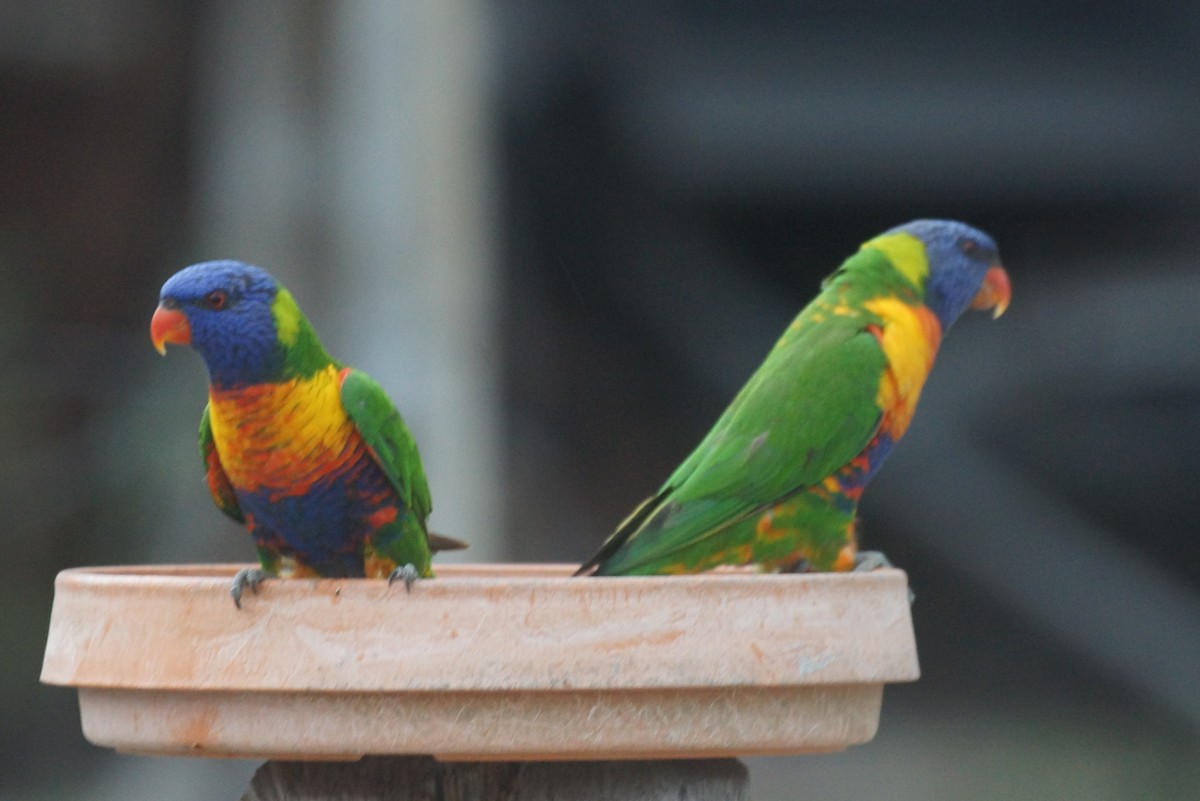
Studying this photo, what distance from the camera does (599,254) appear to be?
253 centimetres

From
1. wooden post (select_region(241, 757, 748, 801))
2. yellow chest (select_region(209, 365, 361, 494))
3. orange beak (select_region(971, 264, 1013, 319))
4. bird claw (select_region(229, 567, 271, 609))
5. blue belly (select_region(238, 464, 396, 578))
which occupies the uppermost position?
orange beak (select_region(971, 264, 1013, 319))

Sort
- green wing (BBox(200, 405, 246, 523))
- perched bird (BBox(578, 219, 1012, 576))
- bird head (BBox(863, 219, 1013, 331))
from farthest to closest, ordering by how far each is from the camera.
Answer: bird head (BBox(863, 219, 1013, 331)), perched bird (BBox(578, 219, 1012, 576)), green wing (BBox(200, 405, 246, 523))

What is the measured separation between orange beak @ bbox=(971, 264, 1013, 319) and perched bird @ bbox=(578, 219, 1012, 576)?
21cm

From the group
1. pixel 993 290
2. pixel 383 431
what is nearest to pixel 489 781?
pixel 383 431

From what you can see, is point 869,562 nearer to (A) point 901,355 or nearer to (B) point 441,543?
(A) point 901,355

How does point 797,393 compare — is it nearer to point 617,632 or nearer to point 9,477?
point 617,632

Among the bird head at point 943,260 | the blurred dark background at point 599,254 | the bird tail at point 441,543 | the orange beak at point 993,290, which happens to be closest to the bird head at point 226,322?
the bird tail at point 441,543

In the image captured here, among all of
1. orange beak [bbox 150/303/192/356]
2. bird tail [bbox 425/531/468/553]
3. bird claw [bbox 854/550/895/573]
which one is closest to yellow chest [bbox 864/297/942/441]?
bird claw [bbox 854/550/895/573]

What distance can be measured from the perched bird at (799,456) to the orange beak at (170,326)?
46 cm

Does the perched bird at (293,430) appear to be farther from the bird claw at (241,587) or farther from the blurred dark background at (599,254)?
the blurred dark background at (599,254)

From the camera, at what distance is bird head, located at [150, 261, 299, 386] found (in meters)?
1.16

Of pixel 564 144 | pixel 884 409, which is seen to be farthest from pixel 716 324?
pixel 884 409

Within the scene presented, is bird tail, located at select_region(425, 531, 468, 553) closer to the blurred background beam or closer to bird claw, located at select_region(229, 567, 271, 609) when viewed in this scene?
bird claw, located at select_region(229, 567, 271, 609)

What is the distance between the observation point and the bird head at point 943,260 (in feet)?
5.48
